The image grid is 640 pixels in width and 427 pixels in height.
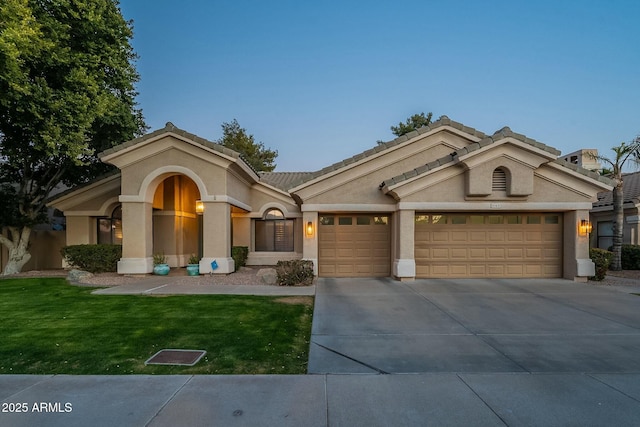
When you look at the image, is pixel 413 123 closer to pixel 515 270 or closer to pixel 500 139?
pixel 500 139

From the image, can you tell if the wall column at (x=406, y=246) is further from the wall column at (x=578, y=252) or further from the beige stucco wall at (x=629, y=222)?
the beige stucco wall at (x=629, y=222)

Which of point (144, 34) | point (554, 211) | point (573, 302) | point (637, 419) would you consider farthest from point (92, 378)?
point (144, 34)

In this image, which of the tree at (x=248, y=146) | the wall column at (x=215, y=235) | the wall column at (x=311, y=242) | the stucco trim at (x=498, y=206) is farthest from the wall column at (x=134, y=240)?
the tree at (x=248, y=146)

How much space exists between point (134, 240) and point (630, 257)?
2077 centimetres

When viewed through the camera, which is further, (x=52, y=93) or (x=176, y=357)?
(x=52, y=93)

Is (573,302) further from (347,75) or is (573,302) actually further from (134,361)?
(347,75)

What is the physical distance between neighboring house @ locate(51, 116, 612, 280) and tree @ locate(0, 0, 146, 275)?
71.7 inches

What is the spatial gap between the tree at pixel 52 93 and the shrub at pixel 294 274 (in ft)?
27.4

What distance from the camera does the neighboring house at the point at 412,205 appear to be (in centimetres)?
1117

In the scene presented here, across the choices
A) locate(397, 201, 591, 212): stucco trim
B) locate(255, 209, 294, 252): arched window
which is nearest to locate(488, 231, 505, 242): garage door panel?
locate(397, 201, 591, 212): stucco trim

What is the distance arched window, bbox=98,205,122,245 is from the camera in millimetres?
15281

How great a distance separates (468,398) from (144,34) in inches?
736

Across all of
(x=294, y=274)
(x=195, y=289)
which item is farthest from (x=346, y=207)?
(x=195, y=289)

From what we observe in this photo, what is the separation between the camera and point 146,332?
590 cm
